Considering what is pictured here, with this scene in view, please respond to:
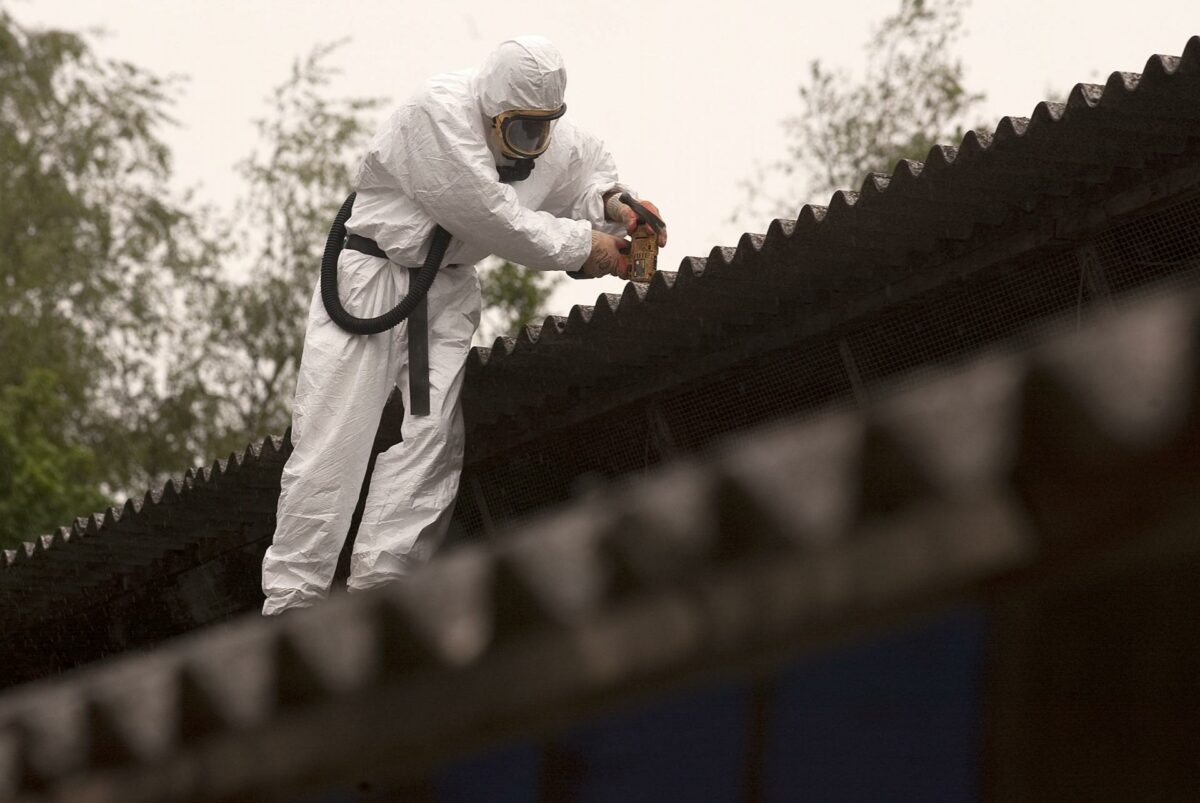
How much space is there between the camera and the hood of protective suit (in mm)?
6184

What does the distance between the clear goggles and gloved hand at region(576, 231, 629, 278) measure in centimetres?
35

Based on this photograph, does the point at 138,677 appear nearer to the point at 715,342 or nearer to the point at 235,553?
the point at 715,342

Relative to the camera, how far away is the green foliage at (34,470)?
20141 mm

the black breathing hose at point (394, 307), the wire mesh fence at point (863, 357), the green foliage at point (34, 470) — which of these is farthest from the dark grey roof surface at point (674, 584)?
the green foliage at point (34, 470)

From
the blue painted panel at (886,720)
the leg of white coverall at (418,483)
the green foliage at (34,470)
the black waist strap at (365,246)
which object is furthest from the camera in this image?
the green foliage at (34,470)

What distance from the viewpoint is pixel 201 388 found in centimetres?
2575

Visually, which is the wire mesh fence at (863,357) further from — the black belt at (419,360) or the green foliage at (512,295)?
the green foliage at (512,295)

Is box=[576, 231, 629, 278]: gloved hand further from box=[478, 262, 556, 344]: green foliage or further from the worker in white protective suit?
box=[478, 262, 556, 344]: green foliage

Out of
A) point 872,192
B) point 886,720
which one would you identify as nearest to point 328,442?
point 872,192

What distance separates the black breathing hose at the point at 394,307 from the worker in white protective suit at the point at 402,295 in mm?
38

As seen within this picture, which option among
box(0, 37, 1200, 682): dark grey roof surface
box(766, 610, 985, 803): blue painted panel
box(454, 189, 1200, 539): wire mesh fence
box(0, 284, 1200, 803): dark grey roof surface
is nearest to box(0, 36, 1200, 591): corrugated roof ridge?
box(0, 37, 1200, 682): dark grey roof surface

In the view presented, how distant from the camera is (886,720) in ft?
8.04

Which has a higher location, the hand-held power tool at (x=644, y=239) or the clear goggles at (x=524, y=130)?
the clear goggles at (x=524, y=130)

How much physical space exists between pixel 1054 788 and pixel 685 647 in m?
0.52
